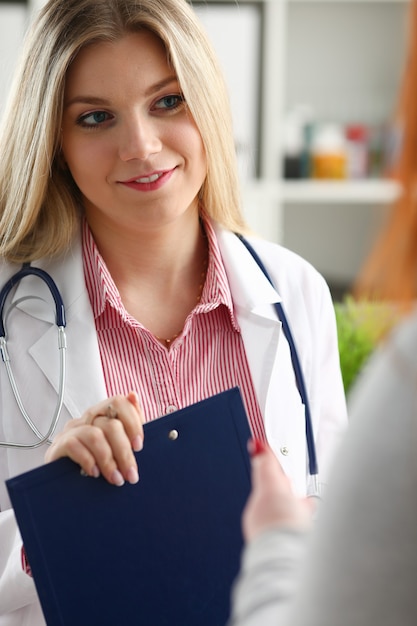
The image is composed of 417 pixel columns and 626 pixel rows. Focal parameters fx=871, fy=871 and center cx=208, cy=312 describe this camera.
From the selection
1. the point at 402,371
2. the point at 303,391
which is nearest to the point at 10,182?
the point at 303,391

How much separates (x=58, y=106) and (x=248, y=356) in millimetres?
507

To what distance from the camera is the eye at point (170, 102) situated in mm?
1409

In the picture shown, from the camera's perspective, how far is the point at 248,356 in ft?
4.73

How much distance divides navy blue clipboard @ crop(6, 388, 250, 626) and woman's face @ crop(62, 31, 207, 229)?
1.47ft

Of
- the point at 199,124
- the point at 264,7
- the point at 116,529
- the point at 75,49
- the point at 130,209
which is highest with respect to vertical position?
the point at 264,7

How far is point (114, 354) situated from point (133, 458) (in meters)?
0.42

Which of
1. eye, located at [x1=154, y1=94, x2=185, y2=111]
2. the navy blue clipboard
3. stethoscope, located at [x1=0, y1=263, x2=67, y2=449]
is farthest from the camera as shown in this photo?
eye, located at [x1=154, y1=94, x2=185, y2=111]

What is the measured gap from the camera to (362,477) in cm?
56

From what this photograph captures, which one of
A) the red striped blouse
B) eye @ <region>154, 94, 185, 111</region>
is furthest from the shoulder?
eye @ <region>154, 94, 185, 111</region>

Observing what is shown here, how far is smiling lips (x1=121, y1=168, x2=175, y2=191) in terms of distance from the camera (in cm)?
140

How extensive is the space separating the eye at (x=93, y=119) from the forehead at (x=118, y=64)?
0.04 m

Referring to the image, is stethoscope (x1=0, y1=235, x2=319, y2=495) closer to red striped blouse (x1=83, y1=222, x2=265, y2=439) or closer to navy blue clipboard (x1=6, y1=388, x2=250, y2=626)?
red striped blouse (x1=83, y1=222, x2=265, y2=439)

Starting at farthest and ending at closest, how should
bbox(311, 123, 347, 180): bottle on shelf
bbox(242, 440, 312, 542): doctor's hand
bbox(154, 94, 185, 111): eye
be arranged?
bbox(311, 123, 347, 180): bottle on shelf
bbox(154, 94, 185, 111): eye
bbox(242, 440, 312, 542): doctor's hand

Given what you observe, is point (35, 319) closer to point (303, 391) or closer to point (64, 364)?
point (64, 364)
